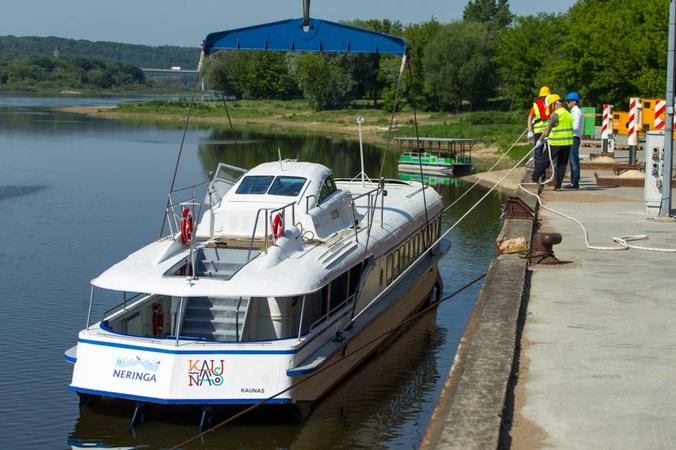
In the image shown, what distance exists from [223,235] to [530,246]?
4.76m

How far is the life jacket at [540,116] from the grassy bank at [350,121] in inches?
1129

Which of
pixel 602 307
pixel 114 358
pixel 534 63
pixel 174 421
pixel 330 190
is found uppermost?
pixel 534 63

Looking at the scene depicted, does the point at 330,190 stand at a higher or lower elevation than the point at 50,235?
higher

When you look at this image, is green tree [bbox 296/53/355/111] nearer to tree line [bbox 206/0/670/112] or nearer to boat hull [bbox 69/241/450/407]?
tree line [bbox 206/0/670/112]

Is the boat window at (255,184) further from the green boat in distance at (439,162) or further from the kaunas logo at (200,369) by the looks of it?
the green boat in distance at (439,162)

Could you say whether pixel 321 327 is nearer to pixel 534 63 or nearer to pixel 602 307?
pixel 602 307

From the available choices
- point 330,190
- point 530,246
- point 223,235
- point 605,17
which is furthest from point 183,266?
point 605,17

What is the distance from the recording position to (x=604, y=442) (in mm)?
8305

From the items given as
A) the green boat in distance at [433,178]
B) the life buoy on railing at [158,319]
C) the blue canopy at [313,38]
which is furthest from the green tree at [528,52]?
the life buoy on railing at [158,319]

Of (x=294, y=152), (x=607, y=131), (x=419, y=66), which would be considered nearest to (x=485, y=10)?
(x=419, y=66)

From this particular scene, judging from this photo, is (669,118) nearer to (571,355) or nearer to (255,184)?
(255,184)

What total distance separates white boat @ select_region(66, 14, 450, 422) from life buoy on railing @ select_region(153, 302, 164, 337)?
0.02 m

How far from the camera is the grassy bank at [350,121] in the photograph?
207ft

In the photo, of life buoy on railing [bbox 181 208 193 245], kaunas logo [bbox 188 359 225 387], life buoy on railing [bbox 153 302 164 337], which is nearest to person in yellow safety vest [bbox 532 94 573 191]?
life buoy on railing [bbox 181 208 193 245]
